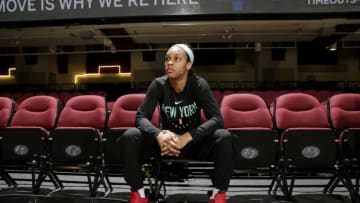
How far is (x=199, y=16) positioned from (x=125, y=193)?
105 inches

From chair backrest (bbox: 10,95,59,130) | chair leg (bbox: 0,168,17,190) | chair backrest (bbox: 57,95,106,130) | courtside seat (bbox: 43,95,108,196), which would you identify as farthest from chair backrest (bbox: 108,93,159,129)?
chair leg (bbox: 0,168,17,190)

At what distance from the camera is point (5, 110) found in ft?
14.5

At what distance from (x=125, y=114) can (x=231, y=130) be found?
1.16 metres

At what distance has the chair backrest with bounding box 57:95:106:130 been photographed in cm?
420

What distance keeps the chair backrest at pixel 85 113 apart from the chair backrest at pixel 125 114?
11 cm

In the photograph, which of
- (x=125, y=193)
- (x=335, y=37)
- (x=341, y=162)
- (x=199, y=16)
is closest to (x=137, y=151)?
(x=125, y=193)

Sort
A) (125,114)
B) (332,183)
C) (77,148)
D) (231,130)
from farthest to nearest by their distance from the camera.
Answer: (125,114), (332,183), (77,148), (231,130)

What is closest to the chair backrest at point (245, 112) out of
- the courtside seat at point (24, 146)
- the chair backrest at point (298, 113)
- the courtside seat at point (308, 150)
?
the chair backrest at point (298, 113)

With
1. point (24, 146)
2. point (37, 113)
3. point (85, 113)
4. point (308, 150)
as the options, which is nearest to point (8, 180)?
point (24, 146)

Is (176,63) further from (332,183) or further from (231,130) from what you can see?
(332,183)

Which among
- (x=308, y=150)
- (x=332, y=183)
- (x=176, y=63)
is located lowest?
(x=332, y=183)

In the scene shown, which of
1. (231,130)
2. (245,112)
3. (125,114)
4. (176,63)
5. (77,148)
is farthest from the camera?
(125,114)

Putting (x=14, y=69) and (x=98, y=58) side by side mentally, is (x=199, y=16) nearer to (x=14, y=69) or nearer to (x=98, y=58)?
(x=98, y=58)

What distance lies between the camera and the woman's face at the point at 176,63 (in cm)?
291
